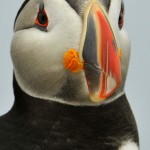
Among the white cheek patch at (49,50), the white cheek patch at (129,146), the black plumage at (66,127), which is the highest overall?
the white cheek patch at (49,50)

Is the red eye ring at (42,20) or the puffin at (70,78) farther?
the red eye ring at (42,20)

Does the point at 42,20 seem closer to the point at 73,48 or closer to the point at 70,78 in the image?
the point at 73,48

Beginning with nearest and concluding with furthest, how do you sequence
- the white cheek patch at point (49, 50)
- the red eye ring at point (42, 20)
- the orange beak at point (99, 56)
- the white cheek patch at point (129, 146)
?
1. the orange beak at point (99, 56)
2. the white cheek patch at point (49, 50)
3. the red eye ring at point (42, 20)
4. the white cheek patch at point (129, 146)

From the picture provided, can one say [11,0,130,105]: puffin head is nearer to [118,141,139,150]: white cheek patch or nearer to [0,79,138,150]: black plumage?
[0,79,138,150]: black plumage

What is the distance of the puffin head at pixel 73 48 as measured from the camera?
10.9ft

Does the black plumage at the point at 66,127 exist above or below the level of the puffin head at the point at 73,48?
below

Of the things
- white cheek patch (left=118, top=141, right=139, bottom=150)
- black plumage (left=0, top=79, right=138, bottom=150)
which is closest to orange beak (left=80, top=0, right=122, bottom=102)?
black plumage (left=0, top=79, right=138, bottom=150)

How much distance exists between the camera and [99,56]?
3.31 metres

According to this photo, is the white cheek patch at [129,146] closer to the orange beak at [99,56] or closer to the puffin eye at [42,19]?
the orange beak at [99,56]

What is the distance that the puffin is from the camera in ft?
11.0

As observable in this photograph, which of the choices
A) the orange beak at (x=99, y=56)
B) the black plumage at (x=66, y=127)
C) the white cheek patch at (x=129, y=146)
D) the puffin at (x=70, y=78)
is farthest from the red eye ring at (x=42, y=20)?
the white cheek patch at (x=129, y=146)

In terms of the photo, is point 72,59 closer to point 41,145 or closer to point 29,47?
point 29,47

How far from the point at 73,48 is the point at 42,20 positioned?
0.28 metres

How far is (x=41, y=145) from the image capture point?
357 centimetres
